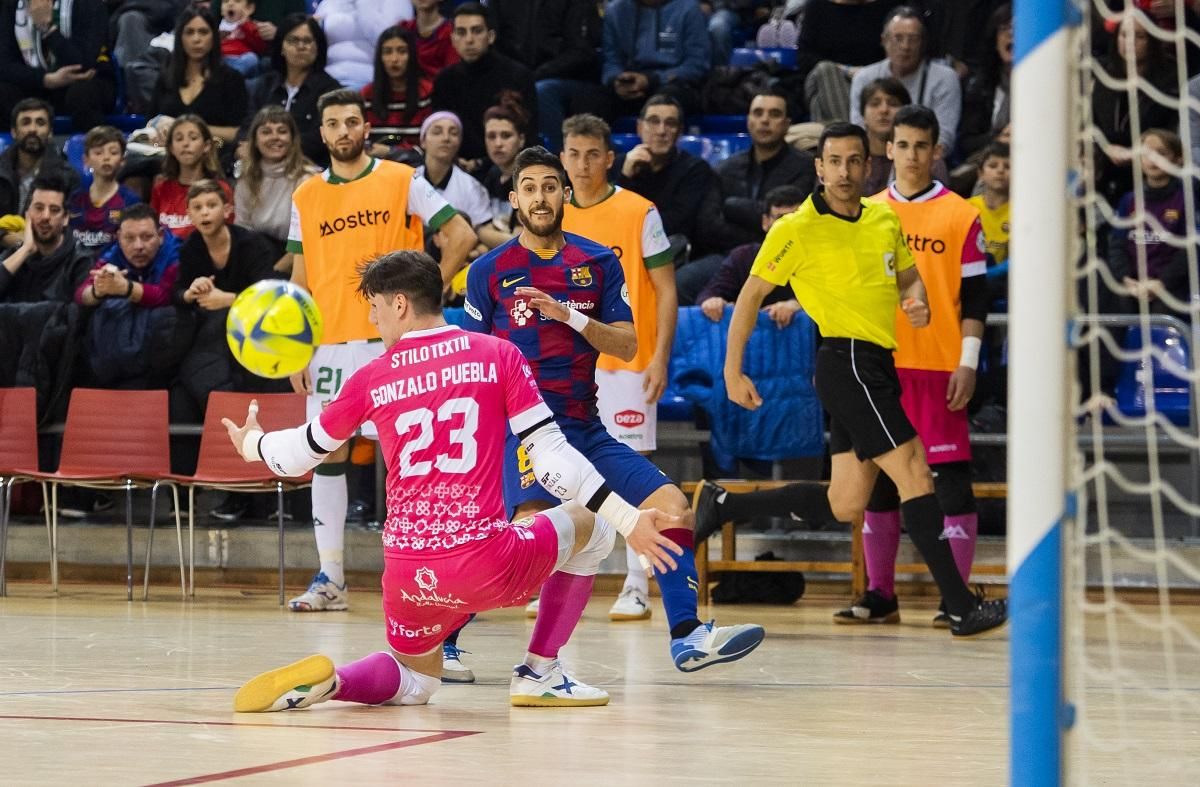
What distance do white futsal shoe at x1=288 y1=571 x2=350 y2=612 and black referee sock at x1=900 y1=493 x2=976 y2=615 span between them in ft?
10.3

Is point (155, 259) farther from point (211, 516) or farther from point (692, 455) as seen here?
point (692, 455)

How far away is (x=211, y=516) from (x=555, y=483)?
6.46 m

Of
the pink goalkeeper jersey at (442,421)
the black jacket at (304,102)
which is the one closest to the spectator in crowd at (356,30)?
the black jacket at (304,102)

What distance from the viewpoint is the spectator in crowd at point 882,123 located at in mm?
11000

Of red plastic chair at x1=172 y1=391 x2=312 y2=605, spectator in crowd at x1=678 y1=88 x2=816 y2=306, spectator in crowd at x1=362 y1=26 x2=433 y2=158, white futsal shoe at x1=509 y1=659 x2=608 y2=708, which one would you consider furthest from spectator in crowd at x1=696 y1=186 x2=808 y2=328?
white futsal shoe at x1=509 y1=659 x2=608 y2=708

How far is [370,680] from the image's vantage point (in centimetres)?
524

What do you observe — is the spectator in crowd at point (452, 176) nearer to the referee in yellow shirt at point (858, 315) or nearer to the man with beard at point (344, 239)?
the man with beard at point (344, 239)

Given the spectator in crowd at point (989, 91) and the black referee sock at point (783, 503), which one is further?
the spectator in crowd at point (989, 91)

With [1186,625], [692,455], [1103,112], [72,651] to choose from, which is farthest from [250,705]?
[1103,112]

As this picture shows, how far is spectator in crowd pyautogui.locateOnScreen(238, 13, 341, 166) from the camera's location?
12992 mm

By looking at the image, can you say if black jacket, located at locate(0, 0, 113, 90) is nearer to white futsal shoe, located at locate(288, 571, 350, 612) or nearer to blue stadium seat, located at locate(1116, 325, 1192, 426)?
white futsal shoe, located at locate(288, 571, 350, 612)

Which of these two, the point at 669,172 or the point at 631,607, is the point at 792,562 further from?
the point at 669,172

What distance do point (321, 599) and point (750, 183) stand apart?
4312mm

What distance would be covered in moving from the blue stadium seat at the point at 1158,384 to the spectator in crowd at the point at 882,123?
1.81m
